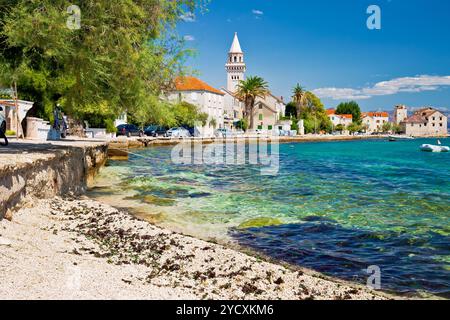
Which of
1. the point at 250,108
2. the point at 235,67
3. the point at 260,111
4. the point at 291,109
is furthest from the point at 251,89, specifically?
the point at 235,67

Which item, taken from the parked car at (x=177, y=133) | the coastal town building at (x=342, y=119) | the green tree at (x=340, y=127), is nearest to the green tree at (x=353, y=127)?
the coastal town building at (x=342, y=119)

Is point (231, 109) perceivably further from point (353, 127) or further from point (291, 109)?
point (353, 127)

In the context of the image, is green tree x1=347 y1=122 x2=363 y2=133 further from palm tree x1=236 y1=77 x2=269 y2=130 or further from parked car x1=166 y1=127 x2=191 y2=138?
parked car x1=166 y1=127 x2=191 y2=138

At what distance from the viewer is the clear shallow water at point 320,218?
324 inches

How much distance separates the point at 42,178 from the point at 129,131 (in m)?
55.4

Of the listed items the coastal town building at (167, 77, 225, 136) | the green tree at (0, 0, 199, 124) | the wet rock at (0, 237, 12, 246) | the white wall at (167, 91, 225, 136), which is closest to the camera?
the wet rock at (0, 237, 12, 246)

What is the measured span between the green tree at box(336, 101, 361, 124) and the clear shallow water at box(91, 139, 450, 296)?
15985 cm

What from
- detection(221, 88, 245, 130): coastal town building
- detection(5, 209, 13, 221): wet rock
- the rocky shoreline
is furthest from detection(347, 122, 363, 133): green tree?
detection(5, 209, 13, 221): wet rock

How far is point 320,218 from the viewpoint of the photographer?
1253 cm

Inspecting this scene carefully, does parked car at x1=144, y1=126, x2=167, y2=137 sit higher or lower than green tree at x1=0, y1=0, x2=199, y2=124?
lower

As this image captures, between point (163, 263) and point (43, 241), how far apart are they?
2.03 metres

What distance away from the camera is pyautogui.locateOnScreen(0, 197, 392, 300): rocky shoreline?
5066 mm

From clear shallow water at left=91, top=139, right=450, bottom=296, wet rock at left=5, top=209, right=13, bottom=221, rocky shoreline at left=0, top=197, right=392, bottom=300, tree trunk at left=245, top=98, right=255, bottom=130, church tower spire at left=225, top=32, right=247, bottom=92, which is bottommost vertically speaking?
clear shallow water at left=91, top=139, right=450, bottom=296
